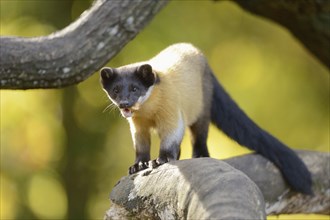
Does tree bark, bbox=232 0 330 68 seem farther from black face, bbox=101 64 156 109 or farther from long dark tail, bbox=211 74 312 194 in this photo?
black face, bbox=101 64 156 109

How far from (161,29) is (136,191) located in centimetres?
592

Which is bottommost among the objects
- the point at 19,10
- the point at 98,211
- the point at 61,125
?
the point at 98,211

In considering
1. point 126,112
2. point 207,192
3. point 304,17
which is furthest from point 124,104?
point 304,17

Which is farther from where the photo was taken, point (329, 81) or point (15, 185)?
point (15, 185)

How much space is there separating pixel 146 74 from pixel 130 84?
0.10m

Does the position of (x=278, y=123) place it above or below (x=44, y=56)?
below

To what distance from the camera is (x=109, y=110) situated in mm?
9227

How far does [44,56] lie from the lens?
402cm

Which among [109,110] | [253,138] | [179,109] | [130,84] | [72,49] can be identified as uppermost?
[72,49]

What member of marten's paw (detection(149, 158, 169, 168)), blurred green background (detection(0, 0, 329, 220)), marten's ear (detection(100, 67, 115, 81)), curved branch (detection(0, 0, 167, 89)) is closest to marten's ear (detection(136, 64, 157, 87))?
marten's ear (detection(100, 67, 115, 81))

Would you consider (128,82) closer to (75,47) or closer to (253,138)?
(75,47)

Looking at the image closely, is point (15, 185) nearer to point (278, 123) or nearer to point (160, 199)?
point (278, 123)

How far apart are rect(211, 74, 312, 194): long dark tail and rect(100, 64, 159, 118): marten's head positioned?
1016 mm

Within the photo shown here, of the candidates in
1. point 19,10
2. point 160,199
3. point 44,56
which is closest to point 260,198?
point 160,199
